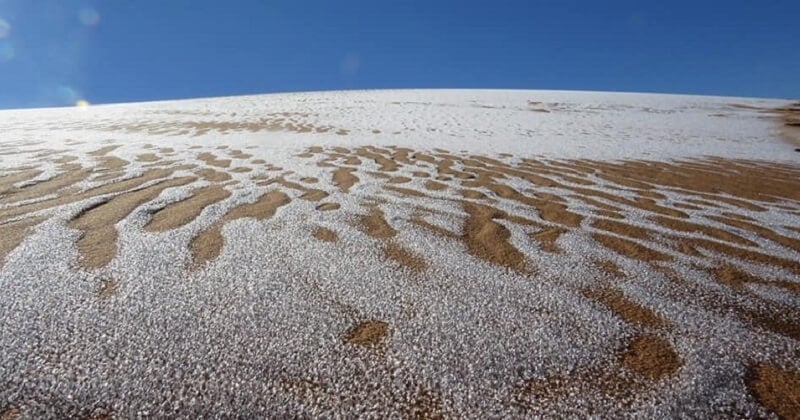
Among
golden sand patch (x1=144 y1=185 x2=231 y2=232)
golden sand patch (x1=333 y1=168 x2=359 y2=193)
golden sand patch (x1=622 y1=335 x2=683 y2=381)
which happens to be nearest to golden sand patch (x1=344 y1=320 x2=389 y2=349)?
golden sand patch (x1=622 y1=335 x2=683 y2=381)

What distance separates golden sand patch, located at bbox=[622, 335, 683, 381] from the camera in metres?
1.70

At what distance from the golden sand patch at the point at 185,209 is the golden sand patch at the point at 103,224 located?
276 millimetres

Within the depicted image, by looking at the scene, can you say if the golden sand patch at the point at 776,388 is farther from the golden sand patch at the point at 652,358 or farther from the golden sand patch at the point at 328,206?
the golden sand patch at the point at 328,206

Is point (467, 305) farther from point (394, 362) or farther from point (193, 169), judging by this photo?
point (193, 169)

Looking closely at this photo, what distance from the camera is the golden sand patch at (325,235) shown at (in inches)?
123

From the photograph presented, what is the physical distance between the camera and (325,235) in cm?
323

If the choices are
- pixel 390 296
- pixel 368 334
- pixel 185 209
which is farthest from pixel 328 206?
pixel 368 334

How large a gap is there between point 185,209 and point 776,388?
413 cm

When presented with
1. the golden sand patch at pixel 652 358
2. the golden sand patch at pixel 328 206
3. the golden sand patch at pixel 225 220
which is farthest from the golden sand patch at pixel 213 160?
the golden sand patch at pixel 652 358

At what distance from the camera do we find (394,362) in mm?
1719

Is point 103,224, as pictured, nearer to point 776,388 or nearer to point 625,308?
point 625,308

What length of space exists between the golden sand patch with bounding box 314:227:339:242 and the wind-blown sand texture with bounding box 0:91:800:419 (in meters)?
0.02

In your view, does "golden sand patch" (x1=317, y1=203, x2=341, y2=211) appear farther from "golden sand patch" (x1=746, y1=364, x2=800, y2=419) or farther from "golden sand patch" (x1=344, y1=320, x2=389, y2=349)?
"golden sand patch" (x1=746, y1=364, x2=800, y2=419)

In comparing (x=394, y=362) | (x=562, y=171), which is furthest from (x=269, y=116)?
(x=394, y=362)
